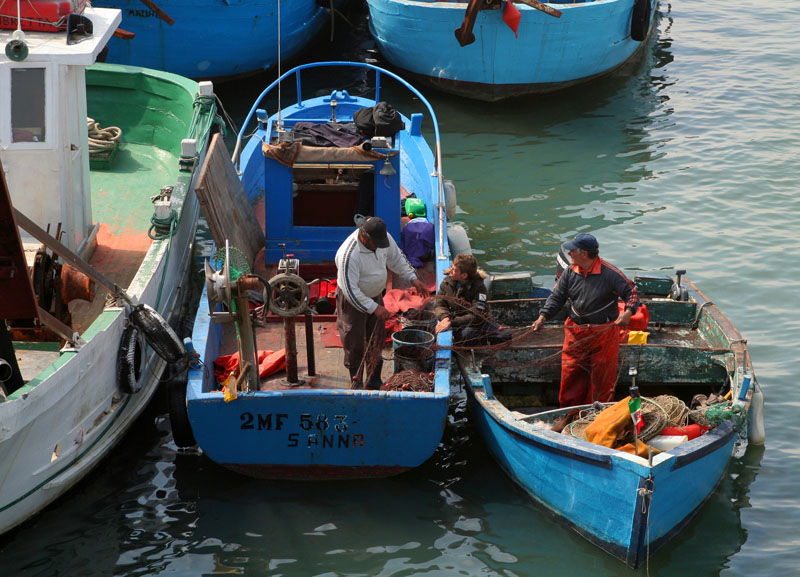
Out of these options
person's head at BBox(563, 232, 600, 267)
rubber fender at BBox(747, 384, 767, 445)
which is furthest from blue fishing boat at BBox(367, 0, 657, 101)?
rubber fender at BBox(747, 384, 767, 445)

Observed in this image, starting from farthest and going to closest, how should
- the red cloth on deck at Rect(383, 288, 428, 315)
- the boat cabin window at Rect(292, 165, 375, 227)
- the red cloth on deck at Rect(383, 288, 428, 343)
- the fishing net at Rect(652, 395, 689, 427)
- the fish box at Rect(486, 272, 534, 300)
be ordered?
the boat cabin window at Rect(292, 165, 375, 227), the fish box at Rect(486, 272, 534, 300), the red cloth on deck at Rect(383, 288, 428, 315), the red cloth on deck at Rect(383, 288, 428, 343), the fishing net at Rect(652, 395, 689, 427)

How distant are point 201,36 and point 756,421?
1136 centimetres

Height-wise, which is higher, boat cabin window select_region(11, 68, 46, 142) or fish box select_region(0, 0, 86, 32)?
fish box select_region(0, 0, 86, 32)

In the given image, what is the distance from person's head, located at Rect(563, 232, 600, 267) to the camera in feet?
25.7

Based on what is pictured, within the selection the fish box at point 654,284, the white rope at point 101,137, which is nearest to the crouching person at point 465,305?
the fish box at point 654,284

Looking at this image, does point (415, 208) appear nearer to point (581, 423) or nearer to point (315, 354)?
point (315, 354)

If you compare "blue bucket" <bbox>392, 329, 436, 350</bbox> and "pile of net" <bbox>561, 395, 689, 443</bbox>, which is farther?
"blue bucket" <bbox>392, 329, 436, 350</bbox>

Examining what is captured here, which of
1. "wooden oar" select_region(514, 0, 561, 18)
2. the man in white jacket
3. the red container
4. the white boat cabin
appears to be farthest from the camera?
"wooden oar" select_region(514, 0, 561, 18)

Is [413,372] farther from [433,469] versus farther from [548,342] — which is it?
[548,342]

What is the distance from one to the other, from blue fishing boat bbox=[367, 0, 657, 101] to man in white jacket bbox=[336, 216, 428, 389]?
8.15 m

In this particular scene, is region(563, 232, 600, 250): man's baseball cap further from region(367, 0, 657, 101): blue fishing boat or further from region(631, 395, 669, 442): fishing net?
region(367, 0, 657, 101): blue fishing boat

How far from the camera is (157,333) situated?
789 cm

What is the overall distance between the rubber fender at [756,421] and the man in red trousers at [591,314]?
111cm

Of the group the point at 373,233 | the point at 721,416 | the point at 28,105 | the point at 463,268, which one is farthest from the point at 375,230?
the point at 28,105
